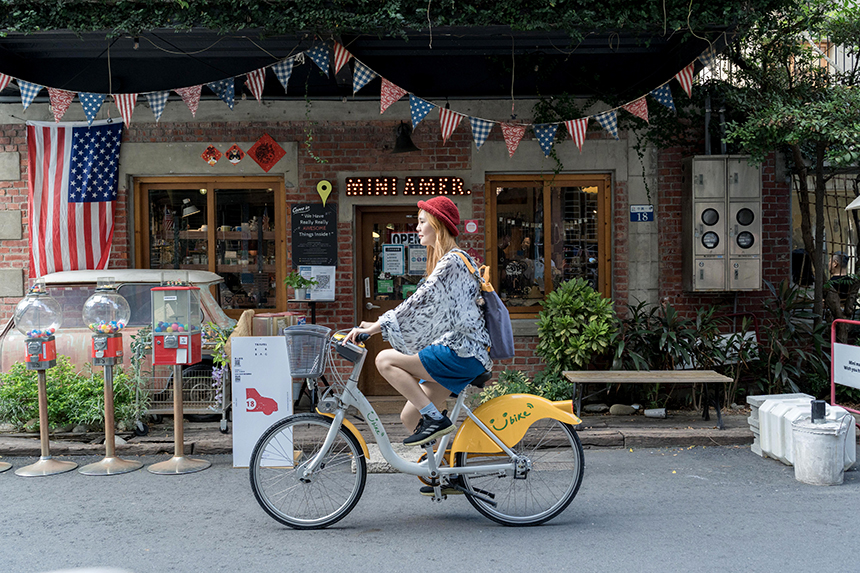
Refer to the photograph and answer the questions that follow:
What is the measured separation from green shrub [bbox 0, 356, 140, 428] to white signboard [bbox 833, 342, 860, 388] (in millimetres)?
6738

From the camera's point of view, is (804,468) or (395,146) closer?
(804,468)

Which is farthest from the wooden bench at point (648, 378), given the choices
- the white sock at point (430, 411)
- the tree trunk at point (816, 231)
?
the white sock at point (430, 411)

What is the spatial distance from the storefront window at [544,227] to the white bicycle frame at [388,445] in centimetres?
439

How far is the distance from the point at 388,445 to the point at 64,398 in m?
3.98

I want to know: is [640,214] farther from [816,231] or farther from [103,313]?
[103,313]

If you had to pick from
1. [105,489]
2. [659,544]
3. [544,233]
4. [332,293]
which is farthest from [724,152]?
[105,489]

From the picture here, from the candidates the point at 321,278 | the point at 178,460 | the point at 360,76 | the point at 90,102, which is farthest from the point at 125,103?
the point at 178,460

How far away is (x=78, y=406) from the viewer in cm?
659

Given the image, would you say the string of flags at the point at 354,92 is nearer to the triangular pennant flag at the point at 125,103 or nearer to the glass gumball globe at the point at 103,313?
the triangular pennant flag at the point at 125,103

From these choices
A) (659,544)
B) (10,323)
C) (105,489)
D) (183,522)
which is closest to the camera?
(659,544)

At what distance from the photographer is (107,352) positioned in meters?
5.86

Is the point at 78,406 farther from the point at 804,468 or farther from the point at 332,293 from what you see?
the point at 804,468

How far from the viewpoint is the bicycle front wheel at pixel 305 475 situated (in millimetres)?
4246

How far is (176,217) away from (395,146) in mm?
2919
